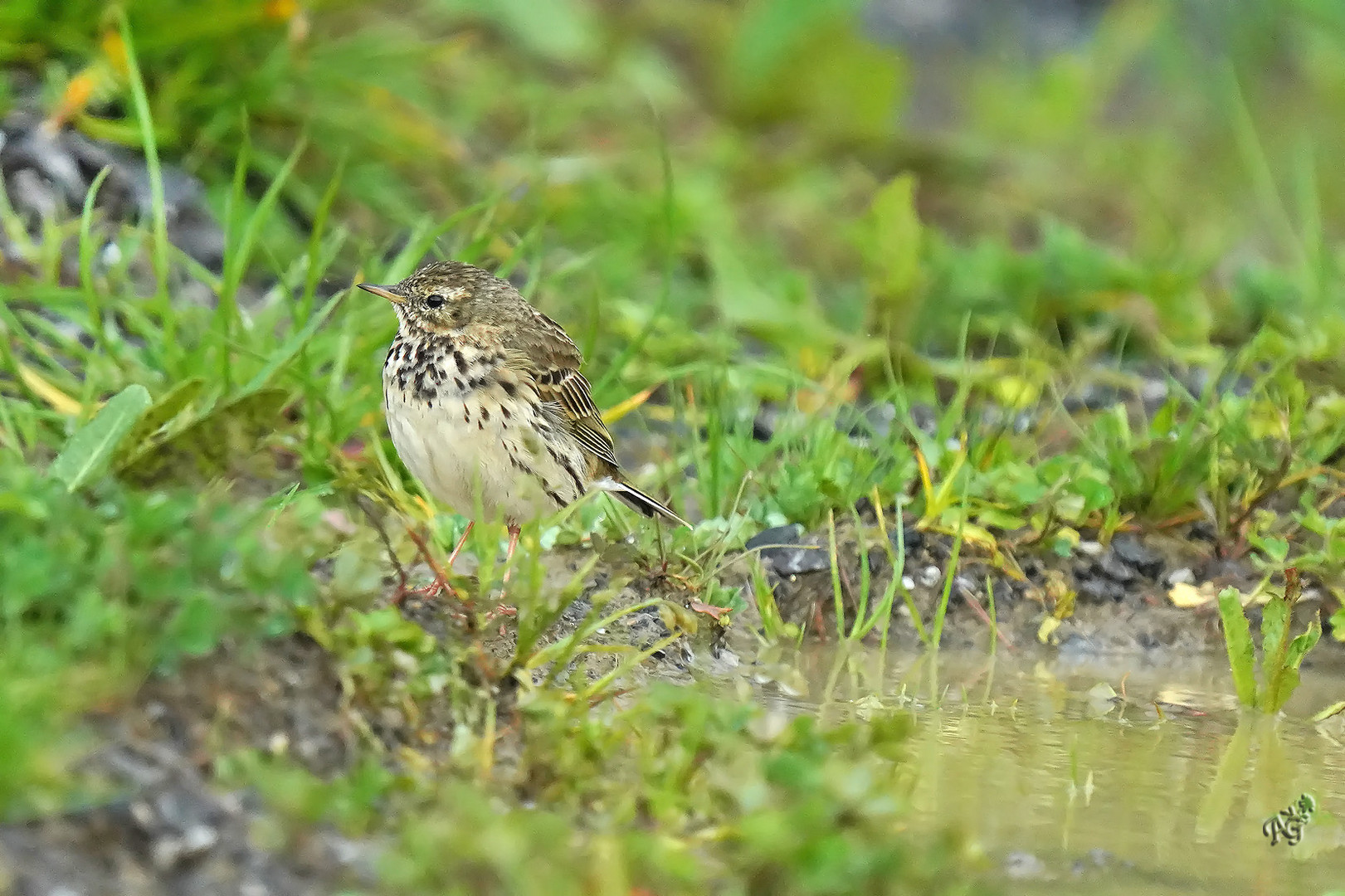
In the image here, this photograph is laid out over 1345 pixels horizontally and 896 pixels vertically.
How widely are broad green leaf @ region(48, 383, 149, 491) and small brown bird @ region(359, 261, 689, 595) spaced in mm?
723

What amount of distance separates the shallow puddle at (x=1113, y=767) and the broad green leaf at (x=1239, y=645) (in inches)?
2.9

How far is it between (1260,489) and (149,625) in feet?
12.1

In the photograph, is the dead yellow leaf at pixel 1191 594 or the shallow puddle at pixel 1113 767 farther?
the dead yellow leaf at pixel 1191 594

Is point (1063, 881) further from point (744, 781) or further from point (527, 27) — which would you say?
point (527, 27)

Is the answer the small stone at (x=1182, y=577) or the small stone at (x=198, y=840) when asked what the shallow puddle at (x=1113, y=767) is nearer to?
the small stone at (x=1182, y=577)

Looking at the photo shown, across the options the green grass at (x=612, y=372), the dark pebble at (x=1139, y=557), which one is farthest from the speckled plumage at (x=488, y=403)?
the dark pebble at (x=1139, y=557)

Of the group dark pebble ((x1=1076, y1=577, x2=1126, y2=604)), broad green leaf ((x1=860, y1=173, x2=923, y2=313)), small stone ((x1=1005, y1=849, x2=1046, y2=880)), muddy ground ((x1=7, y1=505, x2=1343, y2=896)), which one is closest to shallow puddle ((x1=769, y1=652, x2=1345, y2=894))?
small stone ((x1=1005, y1=849, x2=1046, y2=880))

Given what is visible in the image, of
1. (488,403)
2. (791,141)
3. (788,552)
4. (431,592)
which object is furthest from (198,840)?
(791,141)

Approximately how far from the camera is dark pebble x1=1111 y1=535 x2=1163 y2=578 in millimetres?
5094

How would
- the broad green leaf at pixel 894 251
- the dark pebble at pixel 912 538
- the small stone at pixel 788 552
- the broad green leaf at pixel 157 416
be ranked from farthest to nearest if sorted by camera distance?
the broad green leaf at pixel 894 251, the dark pebble at pixel 912 538, the small stone at pixel 788 552, the broad green leaf at pixel 157 416

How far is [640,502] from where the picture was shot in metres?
4.64

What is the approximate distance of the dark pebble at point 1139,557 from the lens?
509 cm

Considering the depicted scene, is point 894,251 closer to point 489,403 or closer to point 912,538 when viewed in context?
point 912,538

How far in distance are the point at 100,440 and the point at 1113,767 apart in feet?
8.25
